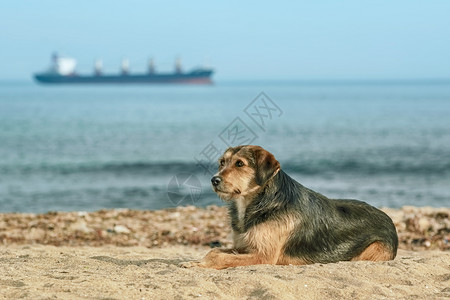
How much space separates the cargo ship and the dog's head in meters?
171

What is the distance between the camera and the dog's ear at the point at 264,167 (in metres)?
6.77

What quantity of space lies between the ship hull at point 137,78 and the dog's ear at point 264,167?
17148 centimetres

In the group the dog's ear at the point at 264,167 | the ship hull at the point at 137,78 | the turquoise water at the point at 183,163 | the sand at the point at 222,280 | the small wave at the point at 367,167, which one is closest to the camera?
the sand at the point at 222,280

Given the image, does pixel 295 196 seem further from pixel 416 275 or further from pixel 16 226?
pixel 16 226

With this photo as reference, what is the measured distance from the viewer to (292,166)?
28.7 metres

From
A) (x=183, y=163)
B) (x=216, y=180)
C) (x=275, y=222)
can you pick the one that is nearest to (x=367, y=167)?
(x=183, y=163)

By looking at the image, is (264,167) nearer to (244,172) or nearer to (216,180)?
(244,172)

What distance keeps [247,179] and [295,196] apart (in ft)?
2.00

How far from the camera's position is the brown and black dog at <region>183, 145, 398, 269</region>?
6.82m

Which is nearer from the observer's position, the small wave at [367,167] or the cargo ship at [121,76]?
the small wave at [367,167]

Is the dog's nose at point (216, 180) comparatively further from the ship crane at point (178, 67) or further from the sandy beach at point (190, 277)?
the ship crane at point (178, 67)

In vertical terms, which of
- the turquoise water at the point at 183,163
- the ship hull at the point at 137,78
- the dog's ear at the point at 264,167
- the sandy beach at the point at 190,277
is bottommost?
the ship hull at the point at 137,78

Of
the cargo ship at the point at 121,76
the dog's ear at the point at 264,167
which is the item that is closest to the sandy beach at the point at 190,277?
the dog's ear at the point at 264,167

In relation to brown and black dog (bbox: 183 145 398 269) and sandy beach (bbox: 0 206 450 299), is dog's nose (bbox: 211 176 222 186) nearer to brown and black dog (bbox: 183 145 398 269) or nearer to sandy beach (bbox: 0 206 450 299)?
brown and black dog (bbox: 183 145 398 269)
